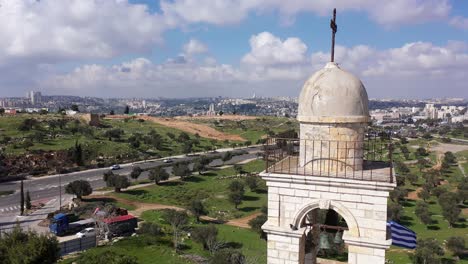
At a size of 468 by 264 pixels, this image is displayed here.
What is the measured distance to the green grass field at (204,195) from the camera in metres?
49.3

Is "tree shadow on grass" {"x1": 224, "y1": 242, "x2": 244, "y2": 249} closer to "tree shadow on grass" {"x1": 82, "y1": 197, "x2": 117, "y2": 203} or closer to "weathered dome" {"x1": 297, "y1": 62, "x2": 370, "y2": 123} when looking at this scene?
"tree shadow on grass" {"x1": 82, "y1": 197, "x2": 117, "y2": 203}

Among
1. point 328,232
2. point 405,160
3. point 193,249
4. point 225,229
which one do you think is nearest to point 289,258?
point 328,232

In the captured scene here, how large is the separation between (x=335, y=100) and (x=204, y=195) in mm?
48138

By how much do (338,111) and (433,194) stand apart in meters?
58.5

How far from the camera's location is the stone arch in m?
7.22

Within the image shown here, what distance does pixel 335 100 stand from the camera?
745 centimetres

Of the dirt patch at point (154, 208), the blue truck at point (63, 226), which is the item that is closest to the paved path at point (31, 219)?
the blue truck at point (63, 226)

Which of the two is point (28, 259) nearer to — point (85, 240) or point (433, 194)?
point (85, 240)

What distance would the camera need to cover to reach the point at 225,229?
41.1m

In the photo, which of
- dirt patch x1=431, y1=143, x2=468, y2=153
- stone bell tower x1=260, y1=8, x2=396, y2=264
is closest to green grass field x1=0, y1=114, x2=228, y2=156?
dirt patch x1=431, y1=143, x2=468, y2=153

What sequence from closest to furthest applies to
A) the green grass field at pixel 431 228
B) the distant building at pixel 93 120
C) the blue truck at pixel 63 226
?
the green grass field at pixel 431 228, the blue truck at pixel 63 226, the distant building at pixel 93 120

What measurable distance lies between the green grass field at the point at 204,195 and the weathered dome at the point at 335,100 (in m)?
40.6

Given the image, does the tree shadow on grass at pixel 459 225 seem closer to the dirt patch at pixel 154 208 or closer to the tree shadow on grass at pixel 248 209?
the dirt patch at pixel 154 208

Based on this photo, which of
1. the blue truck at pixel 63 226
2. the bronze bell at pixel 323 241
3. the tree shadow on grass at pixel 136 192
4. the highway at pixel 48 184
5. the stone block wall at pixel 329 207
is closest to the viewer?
the stone block wall at pixel 329 207
